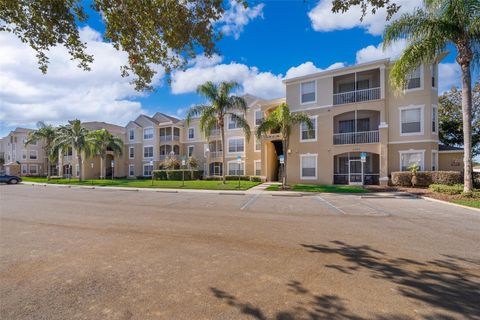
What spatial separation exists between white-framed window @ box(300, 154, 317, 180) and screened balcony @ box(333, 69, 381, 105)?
5598 millimetres

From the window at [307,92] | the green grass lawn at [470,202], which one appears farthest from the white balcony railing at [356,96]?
the green grass lawn at [470,202]

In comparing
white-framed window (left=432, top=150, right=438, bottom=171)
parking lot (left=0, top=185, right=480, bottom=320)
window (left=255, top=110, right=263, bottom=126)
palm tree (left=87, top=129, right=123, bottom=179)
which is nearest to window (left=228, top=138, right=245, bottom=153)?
window (left=255, top=110, right=263, bottom=126)

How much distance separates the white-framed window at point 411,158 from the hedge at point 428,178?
1058mm

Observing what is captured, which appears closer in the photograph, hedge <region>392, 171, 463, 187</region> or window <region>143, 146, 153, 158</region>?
hedge <region>392, 171, 463, 187</region>

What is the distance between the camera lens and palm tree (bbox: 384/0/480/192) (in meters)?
13.4

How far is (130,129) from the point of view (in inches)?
1698

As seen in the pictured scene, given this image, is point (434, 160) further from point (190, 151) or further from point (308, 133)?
point (190, 151)

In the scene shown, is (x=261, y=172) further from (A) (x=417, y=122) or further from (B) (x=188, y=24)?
(B) (x=188, y=24)

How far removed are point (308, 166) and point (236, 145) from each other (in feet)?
39.2

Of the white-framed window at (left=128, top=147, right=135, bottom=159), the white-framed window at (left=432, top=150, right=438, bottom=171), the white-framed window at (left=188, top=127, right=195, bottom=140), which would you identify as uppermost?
the white-framed window at (left=188, top=127, right=195, bottom=140)

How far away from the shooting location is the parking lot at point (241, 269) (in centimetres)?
344

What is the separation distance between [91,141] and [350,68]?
113 ft

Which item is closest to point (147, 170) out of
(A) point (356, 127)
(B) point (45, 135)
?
(B) point (45, 135)

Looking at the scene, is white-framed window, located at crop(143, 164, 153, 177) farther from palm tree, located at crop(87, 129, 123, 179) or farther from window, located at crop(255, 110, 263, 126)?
window, located at crop(255, 110, 263, 126)
